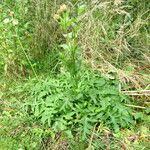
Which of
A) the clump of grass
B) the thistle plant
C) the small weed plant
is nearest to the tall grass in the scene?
the clump of grass

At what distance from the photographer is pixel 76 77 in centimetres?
329

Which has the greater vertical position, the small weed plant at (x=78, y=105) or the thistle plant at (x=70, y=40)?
the thistle plant at (x=70, y=40)

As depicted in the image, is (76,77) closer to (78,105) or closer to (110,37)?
(78,105)

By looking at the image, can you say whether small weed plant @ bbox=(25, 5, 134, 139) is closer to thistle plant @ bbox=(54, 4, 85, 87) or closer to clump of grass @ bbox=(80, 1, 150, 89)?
thistle plant @ bbox=(54, 4, 85, 87)

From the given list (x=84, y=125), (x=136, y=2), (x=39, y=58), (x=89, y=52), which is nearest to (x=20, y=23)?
(x=39, y=58)

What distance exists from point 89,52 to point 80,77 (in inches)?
15.4

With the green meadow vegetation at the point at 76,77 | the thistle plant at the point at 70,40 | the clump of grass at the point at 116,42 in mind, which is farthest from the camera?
the clump of grass at the point at 116,42

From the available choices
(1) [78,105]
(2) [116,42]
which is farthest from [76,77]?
(2) [116,42]

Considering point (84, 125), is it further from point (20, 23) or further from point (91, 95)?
point (20, 23)

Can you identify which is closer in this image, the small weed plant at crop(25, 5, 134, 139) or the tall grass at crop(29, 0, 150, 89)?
the small weed plant at crop(25, 5, 134, 139)

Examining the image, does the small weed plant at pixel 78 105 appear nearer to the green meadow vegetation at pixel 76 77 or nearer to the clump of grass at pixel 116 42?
the green meadow vegetation at pixel 76 77

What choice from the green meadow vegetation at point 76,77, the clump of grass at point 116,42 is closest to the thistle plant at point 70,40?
the green meadow vegetation at point 76,77

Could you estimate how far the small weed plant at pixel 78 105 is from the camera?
3259 mm

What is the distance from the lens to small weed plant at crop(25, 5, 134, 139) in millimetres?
3259
